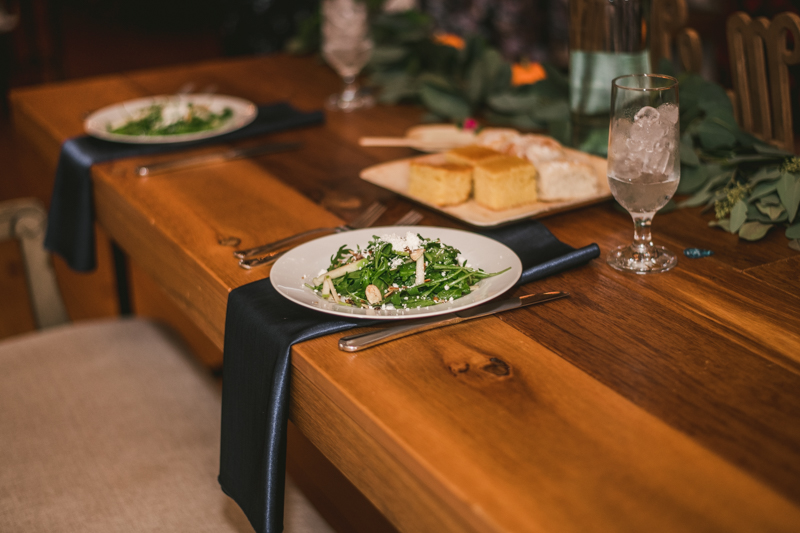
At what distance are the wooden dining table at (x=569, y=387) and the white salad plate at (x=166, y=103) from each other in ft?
1.08

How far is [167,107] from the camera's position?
1709mm

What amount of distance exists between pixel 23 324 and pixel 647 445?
2.64 metres

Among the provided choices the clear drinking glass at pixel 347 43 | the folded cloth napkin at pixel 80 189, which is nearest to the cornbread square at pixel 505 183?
the folded cloth napkin at pixel 80 189

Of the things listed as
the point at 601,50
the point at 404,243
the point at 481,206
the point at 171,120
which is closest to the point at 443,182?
the point at 481,206

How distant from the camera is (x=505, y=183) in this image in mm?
1178

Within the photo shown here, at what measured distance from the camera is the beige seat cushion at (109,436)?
3.55ft

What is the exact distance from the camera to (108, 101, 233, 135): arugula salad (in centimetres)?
165

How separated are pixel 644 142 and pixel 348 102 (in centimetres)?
110

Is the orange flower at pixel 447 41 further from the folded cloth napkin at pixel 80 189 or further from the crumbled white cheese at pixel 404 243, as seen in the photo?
the crumbled white cheese at pixel 404 243

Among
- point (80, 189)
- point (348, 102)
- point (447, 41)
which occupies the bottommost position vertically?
point (80, 189)

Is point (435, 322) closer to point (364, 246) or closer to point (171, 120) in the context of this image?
point (364, 246)

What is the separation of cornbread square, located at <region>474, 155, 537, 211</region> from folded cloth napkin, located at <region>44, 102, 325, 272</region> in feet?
2.25

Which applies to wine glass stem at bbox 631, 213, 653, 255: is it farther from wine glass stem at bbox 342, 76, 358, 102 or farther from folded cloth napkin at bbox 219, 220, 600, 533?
wine glass stem at bbox 342, 76, 358, 102

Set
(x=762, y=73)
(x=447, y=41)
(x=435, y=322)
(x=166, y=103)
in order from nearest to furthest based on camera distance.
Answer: (x=435, y=322)
(x=762, y=73)
(x=166, y=103)
(x=447, y=41)
